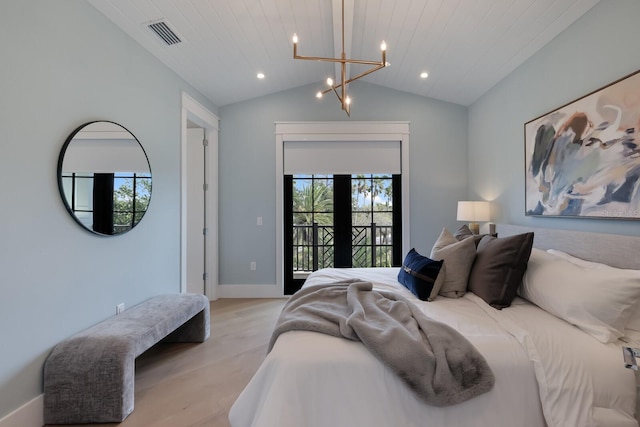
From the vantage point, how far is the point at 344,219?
12.4 feet

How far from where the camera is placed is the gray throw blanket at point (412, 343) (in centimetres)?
107


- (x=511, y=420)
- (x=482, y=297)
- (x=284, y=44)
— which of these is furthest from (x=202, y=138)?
(x=511, y=420)

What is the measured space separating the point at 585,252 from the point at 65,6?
3657 millimetres

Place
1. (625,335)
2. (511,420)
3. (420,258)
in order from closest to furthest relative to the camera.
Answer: (511,420), (625,335), (420,258)

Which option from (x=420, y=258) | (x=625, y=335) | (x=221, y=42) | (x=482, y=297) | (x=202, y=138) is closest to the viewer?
(x=625, y=335)

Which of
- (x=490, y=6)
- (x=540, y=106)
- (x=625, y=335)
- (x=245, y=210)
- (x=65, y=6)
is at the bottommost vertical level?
(x=625, y=335)

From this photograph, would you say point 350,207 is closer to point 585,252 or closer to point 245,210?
point 245,210

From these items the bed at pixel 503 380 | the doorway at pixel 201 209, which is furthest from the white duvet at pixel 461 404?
the doorway at pixel 201 209

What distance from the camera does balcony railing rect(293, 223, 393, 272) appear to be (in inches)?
150

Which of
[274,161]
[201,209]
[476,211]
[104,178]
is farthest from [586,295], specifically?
[201,209]

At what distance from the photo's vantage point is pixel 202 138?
144 inches

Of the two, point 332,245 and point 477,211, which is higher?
point 477,211

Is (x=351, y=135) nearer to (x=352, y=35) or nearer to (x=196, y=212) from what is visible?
(x=352, y=35)

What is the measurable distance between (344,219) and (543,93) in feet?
7.91
